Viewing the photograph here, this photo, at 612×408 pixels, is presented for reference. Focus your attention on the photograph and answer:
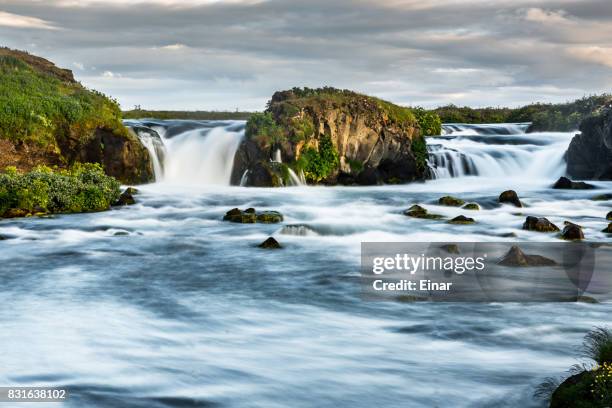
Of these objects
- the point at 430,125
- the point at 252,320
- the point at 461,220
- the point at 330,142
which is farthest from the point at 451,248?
the point at 430,125

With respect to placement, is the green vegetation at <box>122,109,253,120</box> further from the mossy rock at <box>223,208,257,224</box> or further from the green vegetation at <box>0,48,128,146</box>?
the mossy rock at <box>223,208,257,224</box>

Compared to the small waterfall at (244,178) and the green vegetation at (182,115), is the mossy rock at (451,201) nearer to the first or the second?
the small waterfall at (244,178)

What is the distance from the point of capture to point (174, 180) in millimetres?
34281

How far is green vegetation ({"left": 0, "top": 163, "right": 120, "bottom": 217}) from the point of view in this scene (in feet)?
76.8

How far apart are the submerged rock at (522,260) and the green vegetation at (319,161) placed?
1743cm

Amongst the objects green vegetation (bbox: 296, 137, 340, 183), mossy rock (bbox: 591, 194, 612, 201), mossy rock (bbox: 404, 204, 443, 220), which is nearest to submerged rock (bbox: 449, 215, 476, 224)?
mossy rock (bbox: 404, 204, 443, 220)

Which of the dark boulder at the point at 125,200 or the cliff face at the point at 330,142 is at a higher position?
the cliff face at the point at 330,142

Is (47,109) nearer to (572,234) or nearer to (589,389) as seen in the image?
(572,234)

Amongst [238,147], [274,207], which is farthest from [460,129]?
[274,207]

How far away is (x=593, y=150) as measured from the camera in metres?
38.7

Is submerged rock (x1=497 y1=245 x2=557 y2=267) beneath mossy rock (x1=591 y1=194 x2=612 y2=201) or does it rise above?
beneath

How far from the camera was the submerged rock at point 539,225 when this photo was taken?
21391 millimetres

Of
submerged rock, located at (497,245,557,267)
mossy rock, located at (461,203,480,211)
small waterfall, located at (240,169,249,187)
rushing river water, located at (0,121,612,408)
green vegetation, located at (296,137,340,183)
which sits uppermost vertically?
green vegetation, located at (296,137,340,183)

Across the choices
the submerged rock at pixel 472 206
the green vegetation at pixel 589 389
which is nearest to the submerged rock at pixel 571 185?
the submerged rock at pixel 472 206
